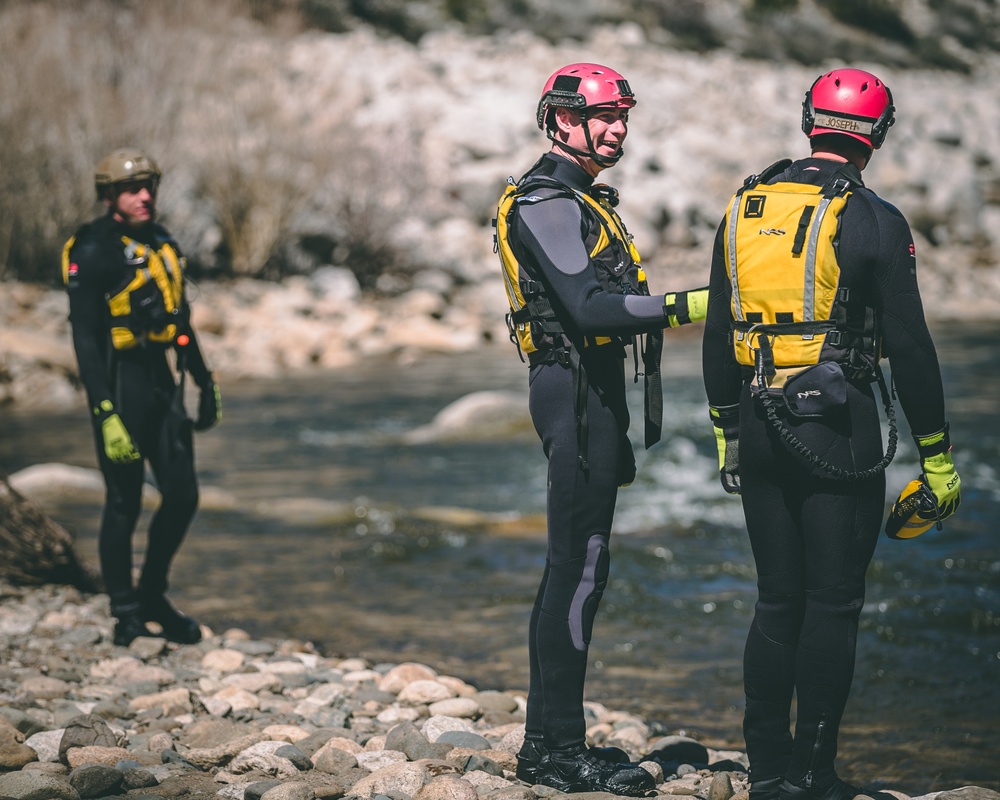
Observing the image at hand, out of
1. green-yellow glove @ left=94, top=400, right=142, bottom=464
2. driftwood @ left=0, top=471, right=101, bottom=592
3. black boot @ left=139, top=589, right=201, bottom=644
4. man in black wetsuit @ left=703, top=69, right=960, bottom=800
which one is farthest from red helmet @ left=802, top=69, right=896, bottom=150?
driftwood @ left=0, top=471, right=101, bottom=592

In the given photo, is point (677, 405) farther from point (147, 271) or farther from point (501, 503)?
point (147, 271)

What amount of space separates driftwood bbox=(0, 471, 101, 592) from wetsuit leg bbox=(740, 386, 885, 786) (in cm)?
432

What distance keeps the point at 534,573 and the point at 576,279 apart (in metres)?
4.43

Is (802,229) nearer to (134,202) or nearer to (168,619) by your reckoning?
(134,202)

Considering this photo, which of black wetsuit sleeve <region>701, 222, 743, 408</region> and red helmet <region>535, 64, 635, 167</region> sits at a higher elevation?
red helmet <region>535, 64, 635, 167</region>

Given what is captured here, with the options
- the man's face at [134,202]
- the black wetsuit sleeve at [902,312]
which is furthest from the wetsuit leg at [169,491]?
the black wetsuit sleeve at [902,312]

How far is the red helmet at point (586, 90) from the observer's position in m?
3.63

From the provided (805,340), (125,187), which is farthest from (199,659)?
(805,340)

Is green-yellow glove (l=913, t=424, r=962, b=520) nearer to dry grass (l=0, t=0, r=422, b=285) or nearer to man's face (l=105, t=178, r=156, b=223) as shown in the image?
man's face (l=105, t=178, r=156, b=223)

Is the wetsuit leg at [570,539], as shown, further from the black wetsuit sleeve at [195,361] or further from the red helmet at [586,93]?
the black wetsuit sleeve at [195,361]

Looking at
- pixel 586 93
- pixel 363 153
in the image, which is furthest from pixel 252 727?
pixel 363 153

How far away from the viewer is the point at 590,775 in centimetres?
362

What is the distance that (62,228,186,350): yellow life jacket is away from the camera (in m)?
5.18

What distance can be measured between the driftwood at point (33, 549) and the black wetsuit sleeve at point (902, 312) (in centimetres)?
474
